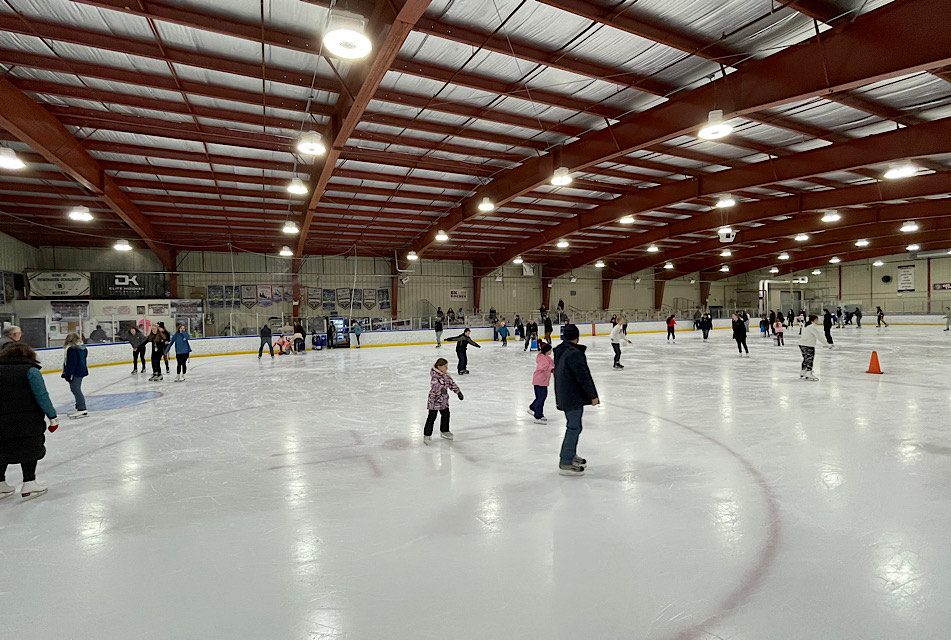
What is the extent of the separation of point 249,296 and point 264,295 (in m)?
0.75

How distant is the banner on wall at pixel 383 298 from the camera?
28656 mm

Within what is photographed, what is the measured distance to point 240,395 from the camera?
9.40m

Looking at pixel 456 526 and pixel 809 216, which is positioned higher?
pixel 809 216

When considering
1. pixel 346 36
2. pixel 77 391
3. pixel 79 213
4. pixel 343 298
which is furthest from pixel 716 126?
pixel 343 298

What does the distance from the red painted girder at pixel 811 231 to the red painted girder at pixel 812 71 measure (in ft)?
55.3

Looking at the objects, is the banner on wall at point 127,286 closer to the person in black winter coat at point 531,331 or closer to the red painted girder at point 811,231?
the person in black winter coat at point 531,331

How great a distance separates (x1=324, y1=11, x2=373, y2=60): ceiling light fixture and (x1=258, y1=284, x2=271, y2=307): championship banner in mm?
22907

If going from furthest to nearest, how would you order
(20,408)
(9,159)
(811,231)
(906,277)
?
1. (906,277)
2. (811,231)
3. (9,159)
4. (20,408)

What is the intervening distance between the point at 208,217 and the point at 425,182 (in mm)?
9903

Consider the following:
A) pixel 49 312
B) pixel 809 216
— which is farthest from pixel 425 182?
pixel 809 216

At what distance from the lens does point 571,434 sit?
4406mm

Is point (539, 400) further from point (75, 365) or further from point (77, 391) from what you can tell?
point (77, 391)

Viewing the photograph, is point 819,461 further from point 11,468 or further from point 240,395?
point 240,395

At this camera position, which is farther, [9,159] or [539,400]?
[9,159]
